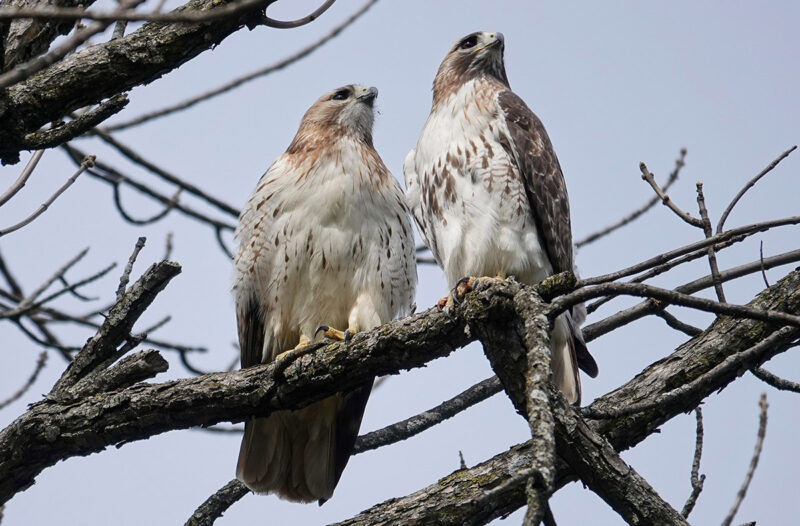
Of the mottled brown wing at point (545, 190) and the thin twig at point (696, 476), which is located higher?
the mottled brown wing at point (545, 190)

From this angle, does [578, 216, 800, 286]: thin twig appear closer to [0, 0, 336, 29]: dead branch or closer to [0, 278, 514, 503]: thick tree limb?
[0, 278, 514, 503]: thick tree limb

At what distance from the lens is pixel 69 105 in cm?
357

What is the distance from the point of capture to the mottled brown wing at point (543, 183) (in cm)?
523

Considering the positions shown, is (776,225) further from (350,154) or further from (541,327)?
(350,154)

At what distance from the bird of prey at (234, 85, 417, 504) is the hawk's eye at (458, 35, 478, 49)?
1385 mm

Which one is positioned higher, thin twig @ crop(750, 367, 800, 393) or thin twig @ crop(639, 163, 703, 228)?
thin twig @ crop(639, 163, 703, 228)

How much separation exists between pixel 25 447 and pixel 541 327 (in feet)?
7.86

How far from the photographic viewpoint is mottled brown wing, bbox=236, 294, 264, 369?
17.9 feet

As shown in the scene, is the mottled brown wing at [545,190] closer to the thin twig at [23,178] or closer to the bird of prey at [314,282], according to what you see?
the bird of prey at [314,282]

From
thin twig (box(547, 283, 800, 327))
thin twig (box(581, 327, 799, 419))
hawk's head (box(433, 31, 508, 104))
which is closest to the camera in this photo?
thin twig (box(547, 283, 800, 327))

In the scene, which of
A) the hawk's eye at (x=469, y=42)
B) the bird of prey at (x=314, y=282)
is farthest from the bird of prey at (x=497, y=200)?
the hawk's eye at (x=469, y=42)

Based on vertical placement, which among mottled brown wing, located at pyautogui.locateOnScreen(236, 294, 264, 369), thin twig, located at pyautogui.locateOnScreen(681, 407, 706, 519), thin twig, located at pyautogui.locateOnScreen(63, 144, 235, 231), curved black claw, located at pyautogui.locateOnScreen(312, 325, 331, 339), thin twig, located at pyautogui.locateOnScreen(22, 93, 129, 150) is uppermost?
thin twig, located at pyautogui.locateOnScreen(63, 144, 235, 231)

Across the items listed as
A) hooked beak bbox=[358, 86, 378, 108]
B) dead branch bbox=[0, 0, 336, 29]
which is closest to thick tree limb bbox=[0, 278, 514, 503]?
dead branch bbox=[0, 0, 336, 29]

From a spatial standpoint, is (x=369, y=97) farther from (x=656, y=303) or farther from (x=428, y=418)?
(x=656, y=303)
